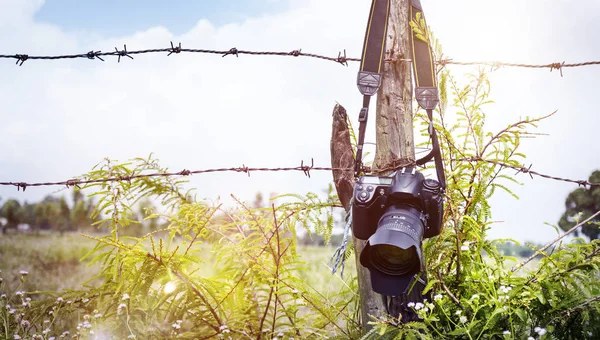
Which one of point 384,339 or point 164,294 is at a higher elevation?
point 164,294

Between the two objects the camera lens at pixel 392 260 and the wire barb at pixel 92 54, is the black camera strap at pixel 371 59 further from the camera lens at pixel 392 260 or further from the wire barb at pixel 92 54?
the wire barb at pixel 92 54

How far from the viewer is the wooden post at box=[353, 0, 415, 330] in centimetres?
240

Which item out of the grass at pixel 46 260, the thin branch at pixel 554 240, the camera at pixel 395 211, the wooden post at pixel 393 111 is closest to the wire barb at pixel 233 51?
the wooden post at pixel 393 111

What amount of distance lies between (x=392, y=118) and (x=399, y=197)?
1.65 feet

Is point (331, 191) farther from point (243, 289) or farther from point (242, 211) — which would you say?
point (243, 289)

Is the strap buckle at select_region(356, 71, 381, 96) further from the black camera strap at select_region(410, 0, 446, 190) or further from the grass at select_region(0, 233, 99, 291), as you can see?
the grass at select_region(0, 233, 99, 291)

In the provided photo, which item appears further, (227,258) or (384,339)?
(227,258)

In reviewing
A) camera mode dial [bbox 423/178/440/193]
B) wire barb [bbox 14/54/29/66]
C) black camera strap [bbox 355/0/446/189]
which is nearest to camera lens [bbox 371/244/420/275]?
camera mode dial [bbox 423/178/440/193]

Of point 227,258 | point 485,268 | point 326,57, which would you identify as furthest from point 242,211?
point 485,268

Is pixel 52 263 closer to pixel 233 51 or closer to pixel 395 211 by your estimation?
pixel 233 51

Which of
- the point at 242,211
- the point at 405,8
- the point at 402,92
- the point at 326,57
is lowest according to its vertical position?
the point at 242,211

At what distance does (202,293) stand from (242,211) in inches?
18.8

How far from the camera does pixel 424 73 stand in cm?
235

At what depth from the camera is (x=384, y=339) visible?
2.22 m
